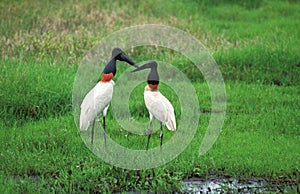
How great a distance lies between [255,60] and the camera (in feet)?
39.2

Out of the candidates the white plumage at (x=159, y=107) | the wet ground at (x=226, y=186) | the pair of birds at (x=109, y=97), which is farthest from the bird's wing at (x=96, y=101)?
the wet ground at (x=226, y=186)

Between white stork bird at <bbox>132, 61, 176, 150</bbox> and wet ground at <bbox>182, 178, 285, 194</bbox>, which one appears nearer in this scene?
wet ground at <bbox>182, 178, 285, 194</bbox>

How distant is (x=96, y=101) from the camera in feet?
23.4

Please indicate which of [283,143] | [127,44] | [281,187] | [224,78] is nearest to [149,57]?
[127,44]

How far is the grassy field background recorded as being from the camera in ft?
23.4

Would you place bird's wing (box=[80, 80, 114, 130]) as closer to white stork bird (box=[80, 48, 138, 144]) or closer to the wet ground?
white stork bird (box=[80, 48, 138, 144])

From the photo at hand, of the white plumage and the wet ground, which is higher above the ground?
the white plumage

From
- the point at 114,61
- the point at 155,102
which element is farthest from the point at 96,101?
the point at 155,102

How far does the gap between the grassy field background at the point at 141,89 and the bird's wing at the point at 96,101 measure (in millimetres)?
567

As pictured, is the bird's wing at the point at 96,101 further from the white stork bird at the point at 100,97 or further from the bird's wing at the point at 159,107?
the bird's wing at the point at 159,107

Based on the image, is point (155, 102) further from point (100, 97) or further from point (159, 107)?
point (100, 97)

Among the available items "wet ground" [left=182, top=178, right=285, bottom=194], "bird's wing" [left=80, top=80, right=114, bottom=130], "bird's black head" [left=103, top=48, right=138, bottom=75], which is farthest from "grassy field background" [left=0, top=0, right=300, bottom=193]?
"bird's black head" [left=103, top=48, right=138, bottom=75]

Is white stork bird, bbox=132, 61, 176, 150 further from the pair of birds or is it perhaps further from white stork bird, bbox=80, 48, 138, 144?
white stork bird, bbox=80, 48, 138, 144

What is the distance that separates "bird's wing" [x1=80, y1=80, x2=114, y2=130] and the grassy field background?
1.86 feet
